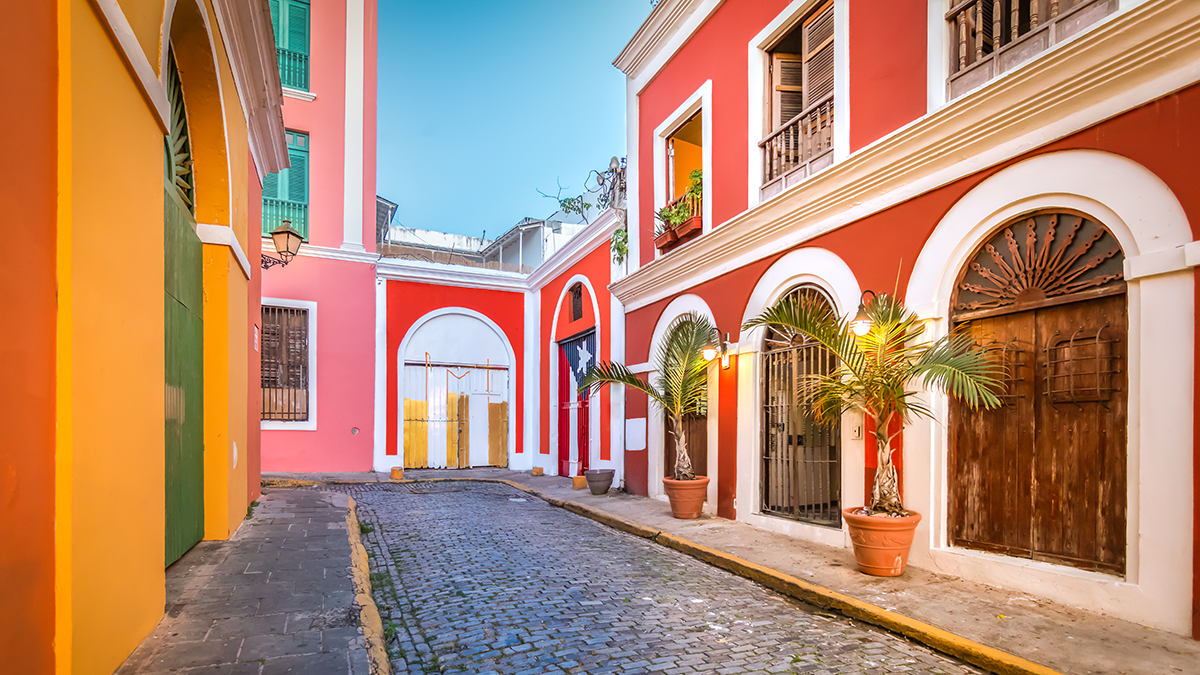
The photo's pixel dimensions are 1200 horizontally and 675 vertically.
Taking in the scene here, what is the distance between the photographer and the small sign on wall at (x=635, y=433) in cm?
1077

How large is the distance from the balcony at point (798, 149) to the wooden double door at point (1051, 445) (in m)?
2.75

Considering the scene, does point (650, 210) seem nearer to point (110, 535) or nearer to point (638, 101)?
point (638, 101)

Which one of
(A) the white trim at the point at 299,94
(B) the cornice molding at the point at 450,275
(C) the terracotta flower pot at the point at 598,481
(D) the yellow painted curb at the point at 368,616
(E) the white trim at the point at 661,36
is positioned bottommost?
(C) the terracotta flower pot at the point at 598,481

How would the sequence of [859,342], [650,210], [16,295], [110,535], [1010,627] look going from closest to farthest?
1. [16,295]
2. [110,535]
3. [1010,627]
4. [859,342]
5. [650,210]

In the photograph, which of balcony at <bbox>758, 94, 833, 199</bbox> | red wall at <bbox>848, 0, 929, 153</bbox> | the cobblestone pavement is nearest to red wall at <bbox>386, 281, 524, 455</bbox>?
the cobblestone pavement

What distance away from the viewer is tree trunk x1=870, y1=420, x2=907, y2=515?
218 inches

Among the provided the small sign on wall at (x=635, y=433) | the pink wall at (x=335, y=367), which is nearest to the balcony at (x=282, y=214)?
the pink wall at (x=335, y=367)

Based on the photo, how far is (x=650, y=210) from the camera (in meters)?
11.1

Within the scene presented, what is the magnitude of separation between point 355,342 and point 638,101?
25.3 feet

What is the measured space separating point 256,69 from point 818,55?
19.5ft

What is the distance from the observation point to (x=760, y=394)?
8062 mm

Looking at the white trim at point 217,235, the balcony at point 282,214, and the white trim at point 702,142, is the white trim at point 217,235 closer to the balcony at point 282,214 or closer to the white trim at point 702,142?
the white trim at point 702,142

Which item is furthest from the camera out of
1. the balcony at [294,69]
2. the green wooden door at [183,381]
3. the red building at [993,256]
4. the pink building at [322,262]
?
the balcony at [294,69]

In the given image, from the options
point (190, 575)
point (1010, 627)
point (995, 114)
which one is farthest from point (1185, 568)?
point (190, 575)
